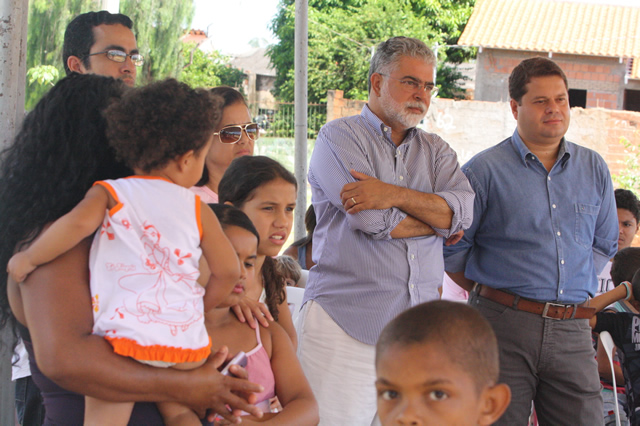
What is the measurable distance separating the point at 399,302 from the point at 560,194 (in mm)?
1096

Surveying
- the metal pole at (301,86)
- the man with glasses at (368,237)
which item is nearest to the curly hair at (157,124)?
the man with glasses at (368,237)

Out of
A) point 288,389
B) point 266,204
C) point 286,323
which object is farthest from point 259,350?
point 266,204

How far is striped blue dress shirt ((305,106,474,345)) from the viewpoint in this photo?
298 centimetres

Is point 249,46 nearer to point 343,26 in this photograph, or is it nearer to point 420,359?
point 343,26

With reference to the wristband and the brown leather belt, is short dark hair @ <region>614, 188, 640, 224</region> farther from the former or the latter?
the brown leather belt

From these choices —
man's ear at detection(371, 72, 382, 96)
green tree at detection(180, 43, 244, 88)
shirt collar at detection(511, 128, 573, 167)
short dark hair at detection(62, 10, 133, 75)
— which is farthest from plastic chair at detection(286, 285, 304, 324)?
green tree at detection(180, 43, 244, 88)

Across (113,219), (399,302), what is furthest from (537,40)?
(113,219)

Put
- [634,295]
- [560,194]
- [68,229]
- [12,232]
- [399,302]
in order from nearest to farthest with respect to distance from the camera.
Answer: [68,229], [12,232], [399,302], [560,194], [634,295]

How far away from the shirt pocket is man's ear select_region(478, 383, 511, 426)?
1.80 metres

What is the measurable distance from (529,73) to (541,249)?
981mm

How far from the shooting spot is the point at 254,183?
2.71 meters

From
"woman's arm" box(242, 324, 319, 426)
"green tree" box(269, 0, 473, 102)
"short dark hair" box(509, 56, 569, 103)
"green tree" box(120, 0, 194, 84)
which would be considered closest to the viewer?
"woman's arm" box(242, 324, 319, 426)

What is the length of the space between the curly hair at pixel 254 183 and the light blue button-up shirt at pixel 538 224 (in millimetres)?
1194

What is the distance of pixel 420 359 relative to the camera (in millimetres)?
1699
